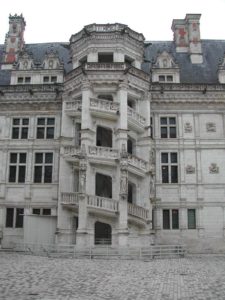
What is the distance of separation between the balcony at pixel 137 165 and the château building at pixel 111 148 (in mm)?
77

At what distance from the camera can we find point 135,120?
1045 inches

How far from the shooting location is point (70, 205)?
2505cm

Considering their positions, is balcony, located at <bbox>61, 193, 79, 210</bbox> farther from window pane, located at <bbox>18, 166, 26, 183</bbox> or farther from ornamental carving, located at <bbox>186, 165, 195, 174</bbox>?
ornamental carving, located at <bbox>186, 165, 195, 174</bbox>

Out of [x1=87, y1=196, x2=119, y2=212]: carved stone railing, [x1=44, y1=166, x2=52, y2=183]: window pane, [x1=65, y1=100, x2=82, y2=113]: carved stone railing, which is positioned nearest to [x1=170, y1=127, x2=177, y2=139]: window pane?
[x1=65, y1=100, x2=82, y2=113]: carved stone railing

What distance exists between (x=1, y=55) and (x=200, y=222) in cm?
2294

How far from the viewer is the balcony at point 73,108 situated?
2703 cm

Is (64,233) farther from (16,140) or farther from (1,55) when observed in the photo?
(1,55)

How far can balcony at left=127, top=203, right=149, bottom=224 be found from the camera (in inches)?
947

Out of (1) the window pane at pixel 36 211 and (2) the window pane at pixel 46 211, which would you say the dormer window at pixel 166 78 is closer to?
(2) the window pane at pixel 46 211

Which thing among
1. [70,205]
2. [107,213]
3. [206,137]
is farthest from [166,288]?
[206,137]

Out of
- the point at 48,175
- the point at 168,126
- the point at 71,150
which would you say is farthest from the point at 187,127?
the point at 48,175

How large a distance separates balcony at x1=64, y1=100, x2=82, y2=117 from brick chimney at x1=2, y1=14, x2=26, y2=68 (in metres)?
9.16

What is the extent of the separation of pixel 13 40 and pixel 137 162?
17.4m

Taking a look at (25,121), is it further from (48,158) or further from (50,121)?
(48,158)
